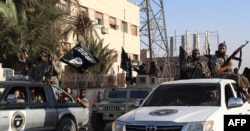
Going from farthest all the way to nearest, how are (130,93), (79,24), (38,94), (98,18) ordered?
(98,18)
(79,24)
(130,93)
(38,94)

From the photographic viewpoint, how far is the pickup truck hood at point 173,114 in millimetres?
7223

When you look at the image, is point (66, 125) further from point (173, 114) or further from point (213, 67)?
point (173, 114)

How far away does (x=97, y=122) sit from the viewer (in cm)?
1443

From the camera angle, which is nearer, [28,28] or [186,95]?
[186,95]

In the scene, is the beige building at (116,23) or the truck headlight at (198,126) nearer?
the truck headlight at (198,126)

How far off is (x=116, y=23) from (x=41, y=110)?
1177 inches

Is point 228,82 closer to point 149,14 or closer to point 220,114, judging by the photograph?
point 220,114

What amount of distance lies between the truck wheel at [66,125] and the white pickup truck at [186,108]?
2790 millimetres

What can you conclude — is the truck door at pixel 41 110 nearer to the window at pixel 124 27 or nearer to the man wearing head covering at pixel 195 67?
the man wearing head covering at pixel 195 67


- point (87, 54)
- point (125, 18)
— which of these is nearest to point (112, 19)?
point (125, 18)

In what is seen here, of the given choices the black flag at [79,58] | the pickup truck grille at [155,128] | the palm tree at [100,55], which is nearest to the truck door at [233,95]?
the pickup truck grille at [155,128]

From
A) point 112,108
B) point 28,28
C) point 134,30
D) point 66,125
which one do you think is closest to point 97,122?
point 112,108

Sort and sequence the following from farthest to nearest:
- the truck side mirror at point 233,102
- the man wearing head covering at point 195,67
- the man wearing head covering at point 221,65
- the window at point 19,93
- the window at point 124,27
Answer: the window at point 124,27
the man wearing head covering at point 195,67
the man wearing head covering at point 221,65
the window at point 19,93
the truck side mirror at point 233,102

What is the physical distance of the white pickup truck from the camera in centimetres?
715
